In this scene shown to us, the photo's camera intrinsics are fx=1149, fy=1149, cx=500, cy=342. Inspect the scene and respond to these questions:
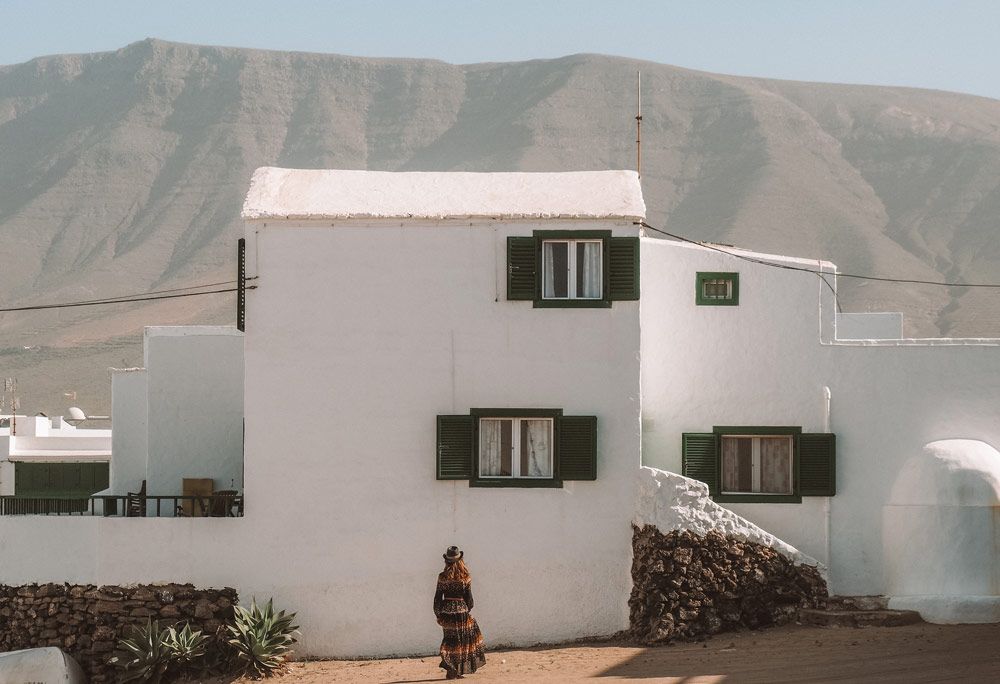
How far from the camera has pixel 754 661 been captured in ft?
50.1

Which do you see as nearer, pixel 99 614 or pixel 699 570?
pixel 699 570

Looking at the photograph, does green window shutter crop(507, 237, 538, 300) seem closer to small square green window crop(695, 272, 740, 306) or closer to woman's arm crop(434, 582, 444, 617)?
small square green window crop(695, 272, 740, 306)

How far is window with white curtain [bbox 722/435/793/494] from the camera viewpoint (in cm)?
1823

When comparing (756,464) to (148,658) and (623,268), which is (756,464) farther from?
(148,658)

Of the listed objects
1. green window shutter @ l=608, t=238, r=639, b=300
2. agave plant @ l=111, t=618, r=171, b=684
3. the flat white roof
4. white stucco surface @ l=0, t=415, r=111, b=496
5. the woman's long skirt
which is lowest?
agave plant @ l=111, t=618, r=171, b=684

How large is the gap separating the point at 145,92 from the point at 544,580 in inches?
7158

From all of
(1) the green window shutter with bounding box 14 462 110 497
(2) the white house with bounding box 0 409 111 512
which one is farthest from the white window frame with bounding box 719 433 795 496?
(1) the green window shutter with bounding box 14 462 110 497

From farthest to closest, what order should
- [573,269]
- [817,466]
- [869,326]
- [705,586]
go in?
[869,326] < [817,466] < [573,269] < [705,586]

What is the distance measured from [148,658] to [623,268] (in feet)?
29.6

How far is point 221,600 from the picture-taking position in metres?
17.2

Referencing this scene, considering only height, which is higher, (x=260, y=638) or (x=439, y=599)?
(x=439, y=599)

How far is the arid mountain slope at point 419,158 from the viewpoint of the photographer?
4289 inches

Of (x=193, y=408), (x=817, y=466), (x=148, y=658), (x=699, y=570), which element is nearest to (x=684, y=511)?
(x=699, y=570)

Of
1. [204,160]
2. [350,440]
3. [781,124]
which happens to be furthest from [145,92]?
[350,440]
